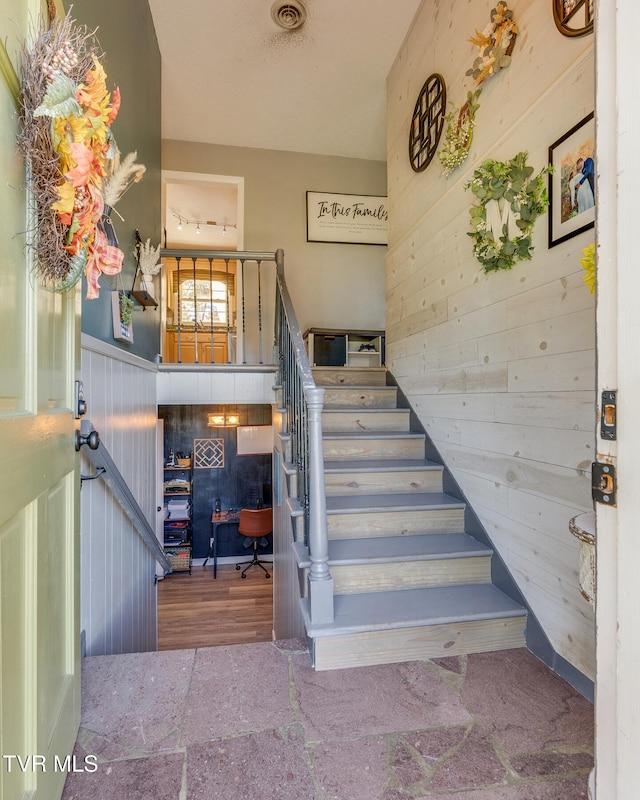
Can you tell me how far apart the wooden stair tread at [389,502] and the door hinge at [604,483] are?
1.61m

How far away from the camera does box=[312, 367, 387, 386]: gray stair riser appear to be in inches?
139

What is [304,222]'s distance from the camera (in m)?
4.79

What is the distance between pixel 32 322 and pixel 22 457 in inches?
11.4

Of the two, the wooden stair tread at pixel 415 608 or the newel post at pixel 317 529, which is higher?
the newel post at pixel 317 529

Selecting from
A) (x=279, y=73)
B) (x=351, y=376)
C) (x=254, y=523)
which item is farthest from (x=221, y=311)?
(x=351, y=376)

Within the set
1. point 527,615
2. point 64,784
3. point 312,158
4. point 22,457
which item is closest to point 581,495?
point 527,615

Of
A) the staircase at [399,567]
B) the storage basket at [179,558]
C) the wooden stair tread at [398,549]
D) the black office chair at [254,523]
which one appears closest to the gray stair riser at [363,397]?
the staircase at [399,567]

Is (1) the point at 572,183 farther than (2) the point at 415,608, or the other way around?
(2) the point at 415,608

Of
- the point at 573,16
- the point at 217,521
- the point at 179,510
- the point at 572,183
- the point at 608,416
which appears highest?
the point at 573,16

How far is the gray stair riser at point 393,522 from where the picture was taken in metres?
2.21

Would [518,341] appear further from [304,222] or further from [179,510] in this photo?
[179,510]

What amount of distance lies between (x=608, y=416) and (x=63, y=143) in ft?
3.70

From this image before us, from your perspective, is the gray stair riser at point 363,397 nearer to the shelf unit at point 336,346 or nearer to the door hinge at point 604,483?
the shelf unit at point 336,346

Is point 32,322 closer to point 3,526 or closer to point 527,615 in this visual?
point 3,526
